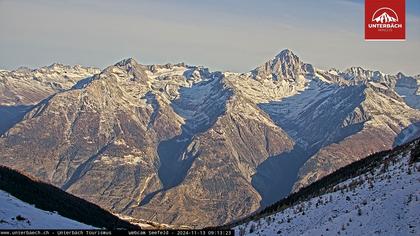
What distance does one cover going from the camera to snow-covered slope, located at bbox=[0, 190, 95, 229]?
35031 mm

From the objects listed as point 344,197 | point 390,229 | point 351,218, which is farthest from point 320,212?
point 390,229

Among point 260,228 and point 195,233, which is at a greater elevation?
point 195,233

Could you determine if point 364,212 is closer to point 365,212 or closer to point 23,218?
point 365,212

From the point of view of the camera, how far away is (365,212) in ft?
125

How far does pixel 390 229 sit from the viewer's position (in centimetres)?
3488

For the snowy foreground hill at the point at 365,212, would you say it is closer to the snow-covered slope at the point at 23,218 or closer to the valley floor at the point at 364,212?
the valley floor at the point at 364,212

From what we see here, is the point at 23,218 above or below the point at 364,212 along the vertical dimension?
above

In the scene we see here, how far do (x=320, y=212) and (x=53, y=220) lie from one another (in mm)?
17241

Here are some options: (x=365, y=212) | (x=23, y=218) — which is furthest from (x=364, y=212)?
(x=23, y=218)

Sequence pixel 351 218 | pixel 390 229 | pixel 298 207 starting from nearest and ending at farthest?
pixel 390 229, pixel 351 218, pixel 298 207

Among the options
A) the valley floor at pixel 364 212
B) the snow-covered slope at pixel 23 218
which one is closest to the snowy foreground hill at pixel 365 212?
the valley floor at pixel 364 212

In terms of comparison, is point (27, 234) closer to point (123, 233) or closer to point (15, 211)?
point (123, 233)

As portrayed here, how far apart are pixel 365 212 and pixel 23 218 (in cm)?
1967

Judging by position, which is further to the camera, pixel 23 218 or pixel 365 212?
pixel 365 212
